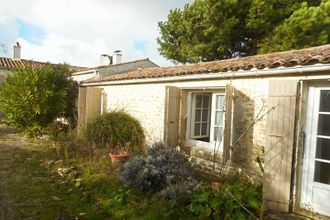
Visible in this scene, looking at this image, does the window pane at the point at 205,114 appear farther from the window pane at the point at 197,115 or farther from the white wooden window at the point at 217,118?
the white wooden window at the point at 217,118

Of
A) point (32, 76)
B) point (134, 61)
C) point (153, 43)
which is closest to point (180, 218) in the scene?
point (32, 76)

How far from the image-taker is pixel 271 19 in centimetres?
1420

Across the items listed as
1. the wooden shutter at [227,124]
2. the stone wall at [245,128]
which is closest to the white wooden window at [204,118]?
the stone wall at [245,128]

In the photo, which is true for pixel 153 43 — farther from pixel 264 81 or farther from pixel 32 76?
pixel 264 81

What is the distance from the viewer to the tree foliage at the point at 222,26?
14.0 meters

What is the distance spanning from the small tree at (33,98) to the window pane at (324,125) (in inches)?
457

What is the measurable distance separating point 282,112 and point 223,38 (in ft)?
36.8

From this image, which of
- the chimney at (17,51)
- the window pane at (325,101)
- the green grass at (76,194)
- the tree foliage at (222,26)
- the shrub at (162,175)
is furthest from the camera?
the chimney at (17,51)

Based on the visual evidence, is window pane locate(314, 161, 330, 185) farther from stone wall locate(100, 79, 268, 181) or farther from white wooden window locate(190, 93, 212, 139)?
white wooden window locate(190, 93, 212, 139)

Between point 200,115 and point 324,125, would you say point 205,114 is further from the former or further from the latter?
point 324,125

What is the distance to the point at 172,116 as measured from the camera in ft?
24.7

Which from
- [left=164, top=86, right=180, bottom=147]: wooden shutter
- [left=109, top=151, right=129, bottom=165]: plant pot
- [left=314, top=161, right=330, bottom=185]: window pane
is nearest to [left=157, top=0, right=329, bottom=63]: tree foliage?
[left=164, top=86, right=180, bottom=147]: wooden shutter

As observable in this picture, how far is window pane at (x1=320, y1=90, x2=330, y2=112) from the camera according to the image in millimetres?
4613

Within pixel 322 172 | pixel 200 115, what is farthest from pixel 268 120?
pixel 200 115
